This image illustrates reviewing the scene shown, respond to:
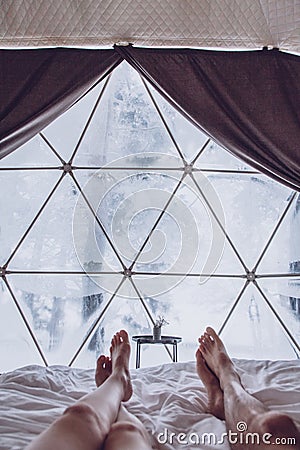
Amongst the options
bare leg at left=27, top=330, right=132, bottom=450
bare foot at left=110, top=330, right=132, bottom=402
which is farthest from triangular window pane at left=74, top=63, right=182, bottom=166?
bare leg at left=27, top=330, right=132, bottom=450

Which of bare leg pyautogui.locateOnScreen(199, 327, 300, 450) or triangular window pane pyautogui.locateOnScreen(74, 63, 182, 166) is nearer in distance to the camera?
bare leg pyautogui.locateOnScreen(199, 327, 300, 450)

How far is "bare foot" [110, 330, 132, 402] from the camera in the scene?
1596 mm

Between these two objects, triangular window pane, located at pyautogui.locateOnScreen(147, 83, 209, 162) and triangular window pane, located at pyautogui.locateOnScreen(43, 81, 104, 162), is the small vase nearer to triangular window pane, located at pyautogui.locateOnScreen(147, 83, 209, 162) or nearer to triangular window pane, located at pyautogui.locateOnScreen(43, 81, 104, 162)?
triangular window pane, located at pyautogui.locateOnScreen(147, 83, 209, 162)

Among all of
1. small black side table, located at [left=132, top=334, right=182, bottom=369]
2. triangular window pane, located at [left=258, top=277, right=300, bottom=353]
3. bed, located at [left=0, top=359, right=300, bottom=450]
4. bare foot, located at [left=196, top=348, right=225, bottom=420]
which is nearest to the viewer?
bed, located at [left=0, top=359, right=300, bottom=450]

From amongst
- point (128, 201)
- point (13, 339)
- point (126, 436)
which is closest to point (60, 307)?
point (13, 339)

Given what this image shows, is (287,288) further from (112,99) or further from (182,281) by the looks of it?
(112,99)

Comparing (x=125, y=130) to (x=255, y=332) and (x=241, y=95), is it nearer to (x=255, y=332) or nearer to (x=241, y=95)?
(x=241, y=95)

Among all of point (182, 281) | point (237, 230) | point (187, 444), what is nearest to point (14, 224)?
point (182, 281)

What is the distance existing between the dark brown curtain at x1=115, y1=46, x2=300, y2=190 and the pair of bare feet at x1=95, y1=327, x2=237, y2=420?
107 cm

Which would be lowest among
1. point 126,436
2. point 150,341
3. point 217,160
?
point 126,436

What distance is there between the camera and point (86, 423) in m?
1.04

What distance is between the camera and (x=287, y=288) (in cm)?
329

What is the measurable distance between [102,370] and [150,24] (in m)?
2.01

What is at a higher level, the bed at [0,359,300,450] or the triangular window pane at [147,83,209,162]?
the triangular window pane at [147,83,209,162]
